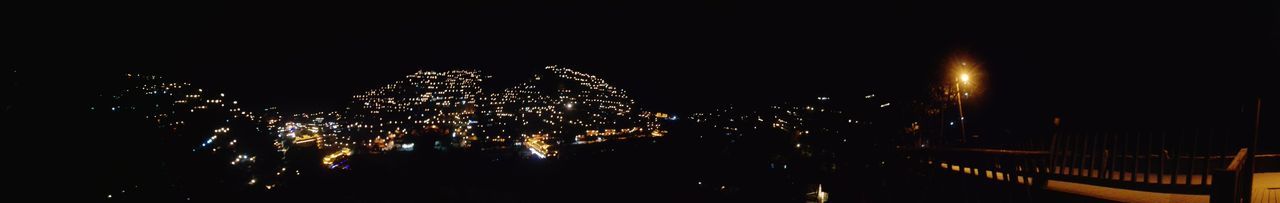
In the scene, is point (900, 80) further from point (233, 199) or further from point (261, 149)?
point (261, 149)

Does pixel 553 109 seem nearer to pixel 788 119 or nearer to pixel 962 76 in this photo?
pixel 962 76

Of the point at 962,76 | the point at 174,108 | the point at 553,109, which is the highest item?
the point at 962,76

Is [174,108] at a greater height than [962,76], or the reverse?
[962,76]

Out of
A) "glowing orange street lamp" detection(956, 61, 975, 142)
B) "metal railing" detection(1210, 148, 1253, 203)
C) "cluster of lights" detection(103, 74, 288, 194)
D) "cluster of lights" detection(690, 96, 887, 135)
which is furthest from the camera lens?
"glowing orange street lamp" detection(956, 61, 975, 142)

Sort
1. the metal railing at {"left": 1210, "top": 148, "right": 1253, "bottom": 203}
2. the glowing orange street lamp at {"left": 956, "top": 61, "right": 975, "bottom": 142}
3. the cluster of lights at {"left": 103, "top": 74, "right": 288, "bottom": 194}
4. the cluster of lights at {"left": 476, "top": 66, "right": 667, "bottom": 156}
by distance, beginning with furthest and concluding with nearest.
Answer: the cluster of lights at {"left": 476, "top": 66, "right": 667, "bottom": 156} → the glowing orange street lamp at {"left": 956, "top": 61, "right": 975, "bottom": 142} → the cluster of lights at {"left": 103, "top": 74, "right": 288, "bottom": 194} → the metal railing at {"left": 1210, "top": 148, "right": 1253, "bottom": 203}

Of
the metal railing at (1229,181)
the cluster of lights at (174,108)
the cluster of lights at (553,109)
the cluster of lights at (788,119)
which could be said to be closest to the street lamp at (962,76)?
the cluster of lights at (788,119)

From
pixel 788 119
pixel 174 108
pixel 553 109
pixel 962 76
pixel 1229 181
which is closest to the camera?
pixel 1229 181

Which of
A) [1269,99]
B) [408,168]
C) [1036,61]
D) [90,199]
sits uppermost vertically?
[1036,61]

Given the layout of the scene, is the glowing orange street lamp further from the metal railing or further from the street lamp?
the metal railing

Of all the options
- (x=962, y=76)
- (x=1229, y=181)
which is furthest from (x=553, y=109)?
(x=1229, y=181)

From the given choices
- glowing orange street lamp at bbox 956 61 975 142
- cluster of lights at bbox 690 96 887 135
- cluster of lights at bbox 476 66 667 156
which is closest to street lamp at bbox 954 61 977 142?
glowing orange street lamp at bbox 956 61 975 142

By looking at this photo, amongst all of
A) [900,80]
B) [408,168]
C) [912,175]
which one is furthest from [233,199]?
[900,80]
